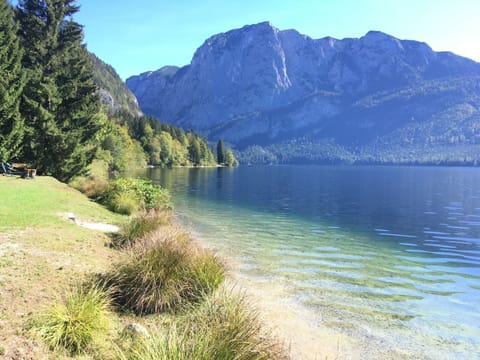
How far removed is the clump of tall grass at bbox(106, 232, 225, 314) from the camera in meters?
8.07

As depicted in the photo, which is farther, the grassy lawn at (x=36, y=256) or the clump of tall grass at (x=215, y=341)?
the grassy lawn at (x=36, y=256)

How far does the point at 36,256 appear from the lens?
9.84m

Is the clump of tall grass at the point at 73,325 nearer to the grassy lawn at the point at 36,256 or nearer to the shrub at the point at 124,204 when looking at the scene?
the grassy lawn at the point at 36,256

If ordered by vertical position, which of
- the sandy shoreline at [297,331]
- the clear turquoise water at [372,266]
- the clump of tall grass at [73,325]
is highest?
the clump of tall grass at [73,325]

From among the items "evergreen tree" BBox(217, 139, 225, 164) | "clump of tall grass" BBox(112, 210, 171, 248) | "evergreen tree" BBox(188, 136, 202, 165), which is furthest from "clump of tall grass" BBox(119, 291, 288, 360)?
"evergreen tree" BBox(217, 139, 225, 164)

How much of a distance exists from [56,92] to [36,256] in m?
25.1

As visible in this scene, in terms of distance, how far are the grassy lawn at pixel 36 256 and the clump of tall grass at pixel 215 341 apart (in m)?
1.93

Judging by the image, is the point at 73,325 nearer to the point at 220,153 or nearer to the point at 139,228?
the point at 139,228

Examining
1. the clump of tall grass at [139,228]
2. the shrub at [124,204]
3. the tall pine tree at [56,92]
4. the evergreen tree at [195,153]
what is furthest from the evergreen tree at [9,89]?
the evergreen tree at [195,153]

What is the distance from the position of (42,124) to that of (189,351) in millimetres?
30215

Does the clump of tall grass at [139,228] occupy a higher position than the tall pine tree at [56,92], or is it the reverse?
the tall pine tree at [56,92]

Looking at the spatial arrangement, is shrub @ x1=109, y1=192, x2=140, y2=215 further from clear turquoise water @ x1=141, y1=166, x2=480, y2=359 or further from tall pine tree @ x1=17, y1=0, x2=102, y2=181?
tall pine tree @ x1=17, y1=0, x2=102, y2=181

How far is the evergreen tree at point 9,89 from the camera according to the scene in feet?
89.6

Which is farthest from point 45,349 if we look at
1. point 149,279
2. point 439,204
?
point 439,204
